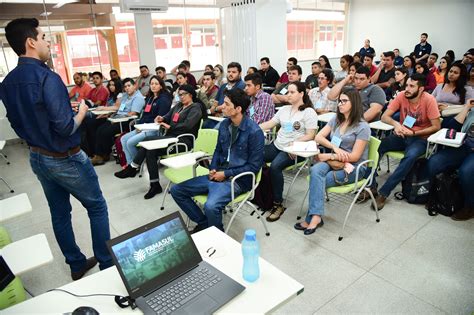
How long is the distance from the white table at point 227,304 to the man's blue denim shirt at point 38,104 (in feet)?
3.32

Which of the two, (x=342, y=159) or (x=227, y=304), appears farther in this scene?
(x=342, y=159)

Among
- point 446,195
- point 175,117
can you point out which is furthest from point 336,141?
point 175,117

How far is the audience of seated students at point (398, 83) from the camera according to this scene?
5.42m

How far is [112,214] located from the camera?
3.66 meters

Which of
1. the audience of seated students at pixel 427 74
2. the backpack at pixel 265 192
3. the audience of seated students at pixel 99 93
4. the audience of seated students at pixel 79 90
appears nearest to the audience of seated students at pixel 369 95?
the backpack at pixel 265 192

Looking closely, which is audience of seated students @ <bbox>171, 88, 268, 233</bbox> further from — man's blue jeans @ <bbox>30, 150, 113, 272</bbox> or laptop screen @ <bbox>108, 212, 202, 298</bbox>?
laptop screen @ <bbox>108, 212, 202, 298</bbox>

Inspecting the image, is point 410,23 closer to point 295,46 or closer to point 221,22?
point 295,46

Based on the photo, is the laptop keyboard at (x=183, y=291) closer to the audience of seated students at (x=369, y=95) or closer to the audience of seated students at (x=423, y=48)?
the audience of seated students at (x=369, y=95)

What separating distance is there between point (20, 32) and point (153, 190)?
7.89ft

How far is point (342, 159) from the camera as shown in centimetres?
296

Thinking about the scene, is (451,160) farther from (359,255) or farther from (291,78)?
(291,78)

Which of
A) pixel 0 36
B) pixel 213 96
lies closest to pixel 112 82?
pixel 213 96

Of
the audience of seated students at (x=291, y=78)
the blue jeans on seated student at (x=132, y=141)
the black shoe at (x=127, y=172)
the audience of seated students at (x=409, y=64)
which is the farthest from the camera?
the audience of seated students at (x=409, y=64)

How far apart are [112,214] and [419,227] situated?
121 inches
